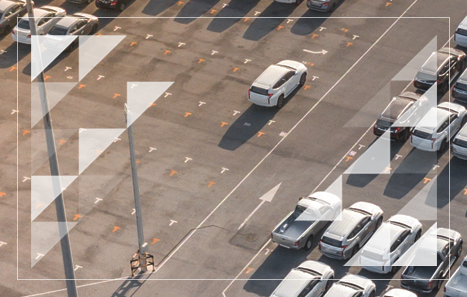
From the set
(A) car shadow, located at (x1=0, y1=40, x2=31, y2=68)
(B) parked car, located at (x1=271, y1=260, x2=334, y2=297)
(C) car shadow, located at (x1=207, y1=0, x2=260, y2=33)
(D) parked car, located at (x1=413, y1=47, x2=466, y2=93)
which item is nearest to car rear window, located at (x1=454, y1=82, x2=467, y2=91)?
(D) parked car, located at (x1=413, y1=47, x2=466, y2=93)

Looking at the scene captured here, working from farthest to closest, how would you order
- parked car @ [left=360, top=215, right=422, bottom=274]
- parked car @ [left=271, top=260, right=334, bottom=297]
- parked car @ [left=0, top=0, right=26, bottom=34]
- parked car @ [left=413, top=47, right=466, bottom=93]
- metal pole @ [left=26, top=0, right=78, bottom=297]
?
parked car @ [left=0, top=0, right=26, bottom=34] → parked car @ [left=413, top=47, right=466, bottom=93] → parked car @ [left=360, top=215, right=422, bottom=274] → parked car @ [left=271, top=260, right=334, bottom=297] → metal pole @ [left=26, top=0, right=78, bottom=297]

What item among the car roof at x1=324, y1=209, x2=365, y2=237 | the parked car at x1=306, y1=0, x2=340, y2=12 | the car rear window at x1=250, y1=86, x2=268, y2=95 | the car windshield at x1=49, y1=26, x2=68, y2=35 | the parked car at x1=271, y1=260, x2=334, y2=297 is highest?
the parked car at x1=306, y1=0, x2=340, y2=12

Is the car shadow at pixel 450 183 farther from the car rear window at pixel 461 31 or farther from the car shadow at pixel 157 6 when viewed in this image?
the car shadow at pixel 157 6

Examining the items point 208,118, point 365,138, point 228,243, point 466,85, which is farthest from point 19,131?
point 466,85

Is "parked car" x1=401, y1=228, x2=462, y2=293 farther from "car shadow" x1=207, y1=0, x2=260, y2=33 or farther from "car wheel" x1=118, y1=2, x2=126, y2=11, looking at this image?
"car wheel" x1=118, y1=2, x2=126, y2=11

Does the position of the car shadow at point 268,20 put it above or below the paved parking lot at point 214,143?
above

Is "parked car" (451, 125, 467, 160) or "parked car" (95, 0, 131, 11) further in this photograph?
"parked car" (95, 0, 131, 11)

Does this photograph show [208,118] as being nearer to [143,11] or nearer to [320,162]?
[320,162]

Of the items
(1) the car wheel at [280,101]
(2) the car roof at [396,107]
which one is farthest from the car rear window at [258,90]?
(2) the car roof at [396,107]
